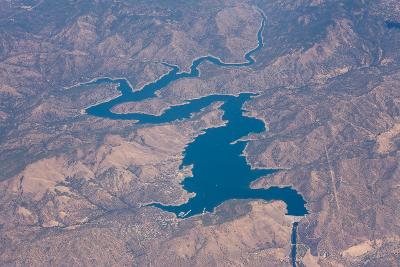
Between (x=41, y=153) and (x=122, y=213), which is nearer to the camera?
(x=122, y=213)

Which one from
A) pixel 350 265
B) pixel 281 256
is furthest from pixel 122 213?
pixel 350 265

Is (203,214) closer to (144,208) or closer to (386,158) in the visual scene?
(144,208)

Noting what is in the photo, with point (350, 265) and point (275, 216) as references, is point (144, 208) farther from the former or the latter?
point (350, 265)

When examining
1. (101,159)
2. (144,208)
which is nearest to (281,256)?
(144,208)

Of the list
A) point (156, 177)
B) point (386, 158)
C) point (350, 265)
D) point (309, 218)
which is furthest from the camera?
point (156, 177)

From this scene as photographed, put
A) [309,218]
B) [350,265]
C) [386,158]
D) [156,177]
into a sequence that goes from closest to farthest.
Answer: [350,265], [309,218], [386,158], [156,177]

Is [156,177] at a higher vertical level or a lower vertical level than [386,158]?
lower

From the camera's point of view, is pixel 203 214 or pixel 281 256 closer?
pixel 281 256

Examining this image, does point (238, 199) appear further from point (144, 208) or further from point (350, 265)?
point (350, 265)
